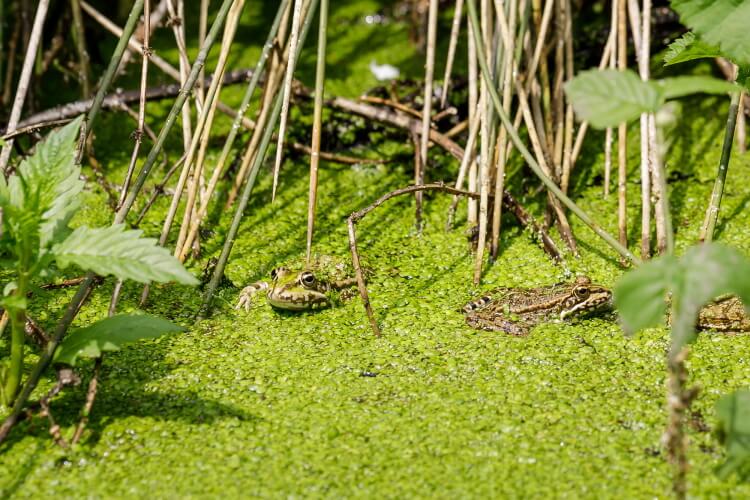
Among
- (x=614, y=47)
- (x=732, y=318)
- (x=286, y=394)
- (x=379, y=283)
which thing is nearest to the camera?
(x=286, y=394)

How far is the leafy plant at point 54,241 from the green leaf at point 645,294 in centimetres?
82

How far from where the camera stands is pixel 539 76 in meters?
2.91

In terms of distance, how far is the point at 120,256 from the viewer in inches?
61.6

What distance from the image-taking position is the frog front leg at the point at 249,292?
232 centimetres

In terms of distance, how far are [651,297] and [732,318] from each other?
1022 millimetres

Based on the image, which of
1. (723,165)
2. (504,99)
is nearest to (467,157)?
(504,99)

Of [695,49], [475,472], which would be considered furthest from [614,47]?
[475,472]

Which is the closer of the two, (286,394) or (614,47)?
(286,394)

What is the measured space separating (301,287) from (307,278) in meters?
0.04

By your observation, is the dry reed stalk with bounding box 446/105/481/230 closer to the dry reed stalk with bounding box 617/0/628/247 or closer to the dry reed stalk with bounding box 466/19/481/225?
the dry reed stalk with bounding box 466/19/481/225

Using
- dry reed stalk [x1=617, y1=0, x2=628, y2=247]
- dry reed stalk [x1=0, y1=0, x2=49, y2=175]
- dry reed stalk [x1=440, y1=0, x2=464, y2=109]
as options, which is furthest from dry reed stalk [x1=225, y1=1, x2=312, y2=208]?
dry reed stalk [x1=617, y1=0, x2=628, y2=247]

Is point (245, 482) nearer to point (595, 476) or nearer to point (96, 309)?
point (595, 476)

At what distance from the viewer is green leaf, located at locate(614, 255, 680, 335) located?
1.32 m

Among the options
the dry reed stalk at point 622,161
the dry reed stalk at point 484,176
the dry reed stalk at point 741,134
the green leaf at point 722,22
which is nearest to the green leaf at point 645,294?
the green leaf at point 722,22
